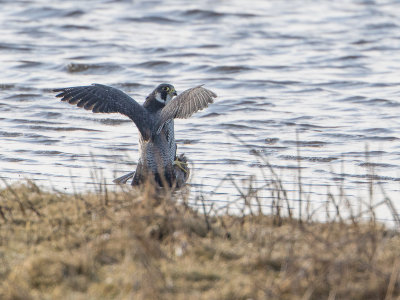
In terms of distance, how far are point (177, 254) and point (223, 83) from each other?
9218mm

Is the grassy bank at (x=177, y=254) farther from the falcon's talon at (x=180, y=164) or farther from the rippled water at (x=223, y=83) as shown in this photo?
the falcon's talon at (x=180, y=164)

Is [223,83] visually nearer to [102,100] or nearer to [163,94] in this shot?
[163,94]

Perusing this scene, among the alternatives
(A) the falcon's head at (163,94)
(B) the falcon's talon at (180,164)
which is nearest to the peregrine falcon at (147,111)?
(B) the falcon's talon at (180,164)

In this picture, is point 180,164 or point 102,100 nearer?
point 102,100

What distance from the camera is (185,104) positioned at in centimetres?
780

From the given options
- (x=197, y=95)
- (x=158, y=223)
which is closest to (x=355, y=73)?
(x=197, y=95)

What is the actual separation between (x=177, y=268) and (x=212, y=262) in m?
0.25

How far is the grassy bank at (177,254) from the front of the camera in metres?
4.23

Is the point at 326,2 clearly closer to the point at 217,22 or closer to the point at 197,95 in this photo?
the point at 217,22

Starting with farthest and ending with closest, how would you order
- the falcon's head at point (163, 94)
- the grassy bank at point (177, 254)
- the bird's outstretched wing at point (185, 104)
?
the falcon's head at point (163, 94)
the bird's outstretched wing at point (185, 104)
the grassy bank at point (177, 254)

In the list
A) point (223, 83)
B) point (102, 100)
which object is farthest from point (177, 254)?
point (223, 83)

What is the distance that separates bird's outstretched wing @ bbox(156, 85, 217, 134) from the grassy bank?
7.62 ft

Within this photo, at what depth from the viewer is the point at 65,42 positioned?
17156 millimetres

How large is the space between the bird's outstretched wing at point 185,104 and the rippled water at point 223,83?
657 millimetres
